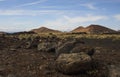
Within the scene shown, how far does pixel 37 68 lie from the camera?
19.6 m

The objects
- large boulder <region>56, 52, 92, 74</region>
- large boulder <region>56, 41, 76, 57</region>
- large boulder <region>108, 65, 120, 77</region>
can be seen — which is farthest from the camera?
large boulder <region>56, 41, 76, 57</region>

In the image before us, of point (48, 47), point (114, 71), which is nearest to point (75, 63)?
point (114, 71)

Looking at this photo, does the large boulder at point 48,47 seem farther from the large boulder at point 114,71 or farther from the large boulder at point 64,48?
the large boulder at point 114,71

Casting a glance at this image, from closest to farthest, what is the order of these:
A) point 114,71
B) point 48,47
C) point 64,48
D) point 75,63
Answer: point 114,71 < point 75,63 < point 64,48 < point 48,47

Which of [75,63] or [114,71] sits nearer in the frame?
[114,71]

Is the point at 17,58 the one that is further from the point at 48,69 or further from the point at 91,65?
the point at 91,65

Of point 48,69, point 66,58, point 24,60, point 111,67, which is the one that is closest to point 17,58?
point 24,60

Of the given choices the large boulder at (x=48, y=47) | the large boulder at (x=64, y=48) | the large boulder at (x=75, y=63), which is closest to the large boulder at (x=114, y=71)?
the large boulder at (x=75, y=63)

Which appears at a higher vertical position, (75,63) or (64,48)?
(64,48)

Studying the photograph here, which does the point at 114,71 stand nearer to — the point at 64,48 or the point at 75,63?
the point at 75,63

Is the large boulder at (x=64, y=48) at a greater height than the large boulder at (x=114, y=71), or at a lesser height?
greater

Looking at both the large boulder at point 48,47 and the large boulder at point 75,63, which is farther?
the large boulder at point 48,47

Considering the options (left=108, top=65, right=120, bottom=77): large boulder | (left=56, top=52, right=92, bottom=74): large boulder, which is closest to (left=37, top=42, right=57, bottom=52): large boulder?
(left=56, top=52, right=92, bottom=74): large boulder

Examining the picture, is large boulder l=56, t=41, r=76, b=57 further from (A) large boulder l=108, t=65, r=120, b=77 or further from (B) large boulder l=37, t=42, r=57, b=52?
(A) large boulder l=108, t=65, r=120, b=77
